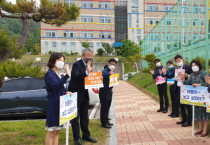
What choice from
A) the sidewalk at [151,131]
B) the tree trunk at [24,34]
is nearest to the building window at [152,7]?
the sidewalk at [151,131]

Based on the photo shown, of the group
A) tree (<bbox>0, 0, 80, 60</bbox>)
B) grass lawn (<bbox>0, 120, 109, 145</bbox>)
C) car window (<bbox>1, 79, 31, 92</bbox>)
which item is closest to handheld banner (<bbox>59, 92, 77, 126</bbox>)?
grass lawn (<bbox>0, 120, 109, 145</bbox>)

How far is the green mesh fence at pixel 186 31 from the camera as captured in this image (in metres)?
10.8

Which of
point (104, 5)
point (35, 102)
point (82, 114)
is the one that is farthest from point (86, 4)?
point (82, 114)

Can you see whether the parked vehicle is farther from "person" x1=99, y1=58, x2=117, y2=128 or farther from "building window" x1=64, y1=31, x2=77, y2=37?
"building window" x1=64, y1=31, x2=77, y2=37

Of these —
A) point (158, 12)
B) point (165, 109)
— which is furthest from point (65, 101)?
point (158, 12)

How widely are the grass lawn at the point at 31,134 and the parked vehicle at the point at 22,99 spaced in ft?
3.95

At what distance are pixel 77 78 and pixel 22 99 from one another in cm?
377

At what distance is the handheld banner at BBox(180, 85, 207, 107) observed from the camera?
17.6ft

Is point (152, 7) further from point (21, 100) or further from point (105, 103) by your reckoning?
point (105, 103)

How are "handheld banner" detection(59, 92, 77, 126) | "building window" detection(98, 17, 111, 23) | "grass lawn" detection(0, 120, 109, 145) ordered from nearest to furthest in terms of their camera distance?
"handheld banner" detection(59, 92, 77, 126) < "grass lawn" detection(0, 120, 109, 145) < "building window" detection(98, 17, 111, 23)

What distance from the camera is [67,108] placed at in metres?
4.12

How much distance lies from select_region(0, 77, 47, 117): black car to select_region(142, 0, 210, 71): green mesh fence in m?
6.90

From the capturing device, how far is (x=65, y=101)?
13.3ft

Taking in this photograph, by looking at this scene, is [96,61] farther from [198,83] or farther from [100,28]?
[198,83]
